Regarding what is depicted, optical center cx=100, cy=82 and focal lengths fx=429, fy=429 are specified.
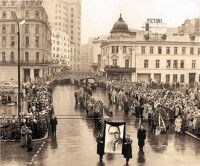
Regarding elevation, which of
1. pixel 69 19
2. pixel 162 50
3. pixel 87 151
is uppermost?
pixel 69 19

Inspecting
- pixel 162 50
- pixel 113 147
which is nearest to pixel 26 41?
pixel 162 50

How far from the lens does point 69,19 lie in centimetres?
17662

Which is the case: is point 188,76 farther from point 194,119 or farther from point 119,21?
point 194,119

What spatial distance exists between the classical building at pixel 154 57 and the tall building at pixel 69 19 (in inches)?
3151

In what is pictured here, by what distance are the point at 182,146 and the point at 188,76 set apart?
63855 millimetres

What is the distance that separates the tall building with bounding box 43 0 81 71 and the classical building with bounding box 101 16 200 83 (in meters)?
80.0

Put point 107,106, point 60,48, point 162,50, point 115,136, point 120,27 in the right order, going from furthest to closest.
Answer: point 60,48 < point 120,27 < point 162,50 < point 107,106 < point 115,136

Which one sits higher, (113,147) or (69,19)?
(69,19)

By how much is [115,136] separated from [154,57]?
218 feet

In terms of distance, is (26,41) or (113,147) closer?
(113,147)

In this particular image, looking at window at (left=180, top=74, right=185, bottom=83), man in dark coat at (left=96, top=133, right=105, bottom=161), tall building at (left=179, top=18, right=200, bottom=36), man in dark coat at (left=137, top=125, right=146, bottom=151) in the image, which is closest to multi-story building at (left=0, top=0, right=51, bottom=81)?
window at (left=180, top=74, right=185, bottom=83)

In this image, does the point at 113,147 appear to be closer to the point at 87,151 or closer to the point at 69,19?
the point at 87,151

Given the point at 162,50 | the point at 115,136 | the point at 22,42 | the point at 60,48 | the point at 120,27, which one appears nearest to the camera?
the point at 115,136

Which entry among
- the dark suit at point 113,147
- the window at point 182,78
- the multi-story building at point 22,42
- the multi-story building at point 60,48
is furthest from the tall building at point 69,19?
the dark suit at point 113,147
